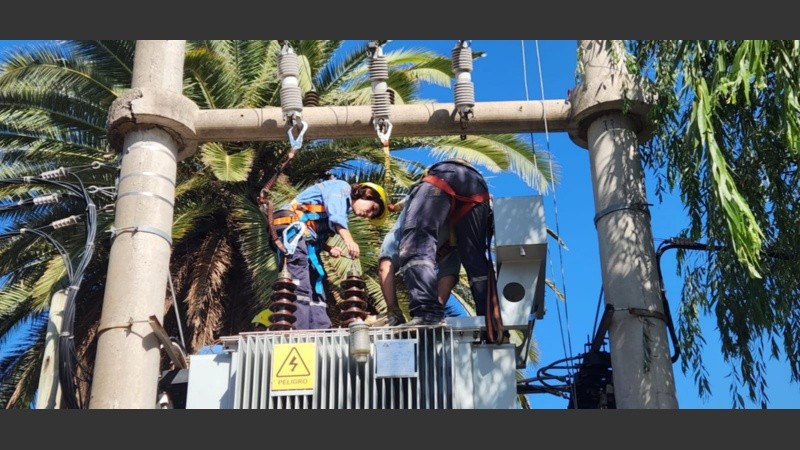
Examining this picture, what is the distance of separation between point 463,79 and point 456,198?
1.50 m

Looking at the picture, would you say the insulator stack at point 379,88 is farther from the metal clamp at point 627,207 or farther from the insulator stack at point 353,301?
the metal clamp at point 627,207

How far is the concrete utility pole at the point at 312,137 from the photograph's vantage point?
9195mm

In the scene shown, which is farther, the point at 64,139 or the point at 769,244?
the point at 64,139

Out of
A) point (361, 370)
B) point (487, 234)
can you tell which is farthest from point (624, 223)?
Answer: point (361, 370)

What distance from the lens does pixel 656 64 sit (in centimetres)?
967

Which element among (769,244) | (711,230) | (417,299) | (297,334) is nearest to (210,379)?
(297,334)

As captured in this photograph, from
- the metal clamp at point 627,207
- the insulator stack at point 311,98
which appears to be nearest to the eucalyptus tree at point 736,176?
the metal clamp at point 627,207

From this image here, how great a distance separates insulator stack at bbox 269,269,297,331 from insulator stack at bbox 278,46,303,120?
69.8 inches

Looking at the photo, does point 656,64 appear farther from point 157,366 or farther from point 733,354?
point 157,366

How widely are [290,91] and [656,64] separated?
9.90 feet

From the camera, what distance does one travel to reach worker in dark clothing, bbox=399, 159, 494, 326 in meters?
8.90

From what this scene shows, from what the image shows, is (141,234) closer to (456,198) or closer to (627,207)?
(456,198)

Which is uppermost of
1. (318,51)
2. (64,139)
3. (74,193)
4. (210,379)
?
(318,51)

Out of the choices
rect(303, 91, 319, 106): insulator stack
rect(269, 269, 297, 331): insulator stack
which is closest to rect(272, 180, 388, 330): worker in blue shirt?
rect(269, 269, 297, 331): insulator stack
